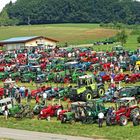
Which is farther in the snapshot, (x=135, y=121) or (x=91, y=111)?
(x=91, y=111)

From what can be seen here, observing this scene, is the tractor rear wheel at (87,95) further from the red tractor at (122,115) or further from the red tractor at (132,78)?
the red tractor at (122,115)

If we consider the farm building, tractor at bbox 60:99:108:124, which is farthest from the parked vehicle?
the farm building

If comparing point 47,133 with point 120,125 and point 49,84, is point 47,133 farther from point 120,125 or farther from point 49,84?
point 49,84

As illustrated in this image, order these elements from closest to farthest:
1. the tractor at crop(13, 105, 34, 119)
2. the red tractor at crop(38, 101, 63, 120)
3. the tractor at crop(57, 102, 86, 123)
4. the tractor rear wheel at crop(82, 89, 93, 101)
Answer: the tractor at crop(57, 102, 86, 123) < the red tractor at crop(38, 101, 63, 120) < the tractor at crop(13, 105, 34, 119) < the tractor rear wheel at crop(82, 89, 93, 101)

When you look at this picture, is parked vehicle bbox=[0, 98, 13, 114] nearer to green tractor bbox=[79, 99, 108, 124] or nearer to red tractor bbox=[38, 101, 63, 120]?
red tractor bbox=[38, 101, 63, 120]

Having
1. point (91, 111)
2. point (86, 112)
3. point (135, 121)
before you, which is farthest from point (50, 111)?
point (135, 121)

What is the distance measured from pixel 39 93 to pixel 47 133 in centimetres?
1220

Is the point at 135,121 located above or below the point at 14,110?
above

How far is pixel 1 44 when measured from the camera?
103m

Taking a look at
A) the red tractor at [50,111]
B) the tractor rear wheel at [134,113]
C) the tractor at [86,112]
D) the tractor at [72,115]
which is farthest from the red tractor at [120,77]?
the tractor rear wheel at [134,113]

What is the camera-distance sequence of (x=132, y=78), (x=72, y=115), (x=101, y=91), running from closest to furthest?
(x=72, y=115)
(x=101, y=91)
(x=132, y=78)

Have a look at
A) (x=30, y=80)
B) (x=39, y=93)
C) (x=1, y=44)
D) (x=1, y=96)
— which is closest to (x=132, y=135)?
(x=39, y=93)

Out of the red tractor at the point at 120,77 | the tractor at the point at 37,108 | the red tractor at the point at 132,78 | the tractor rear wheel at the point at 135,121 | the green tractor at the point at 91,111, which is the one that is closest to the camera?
the tractor rear wheel at the point at 135,121

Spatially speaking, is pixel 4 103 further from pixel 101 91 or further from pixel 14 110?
pixel 101 91
